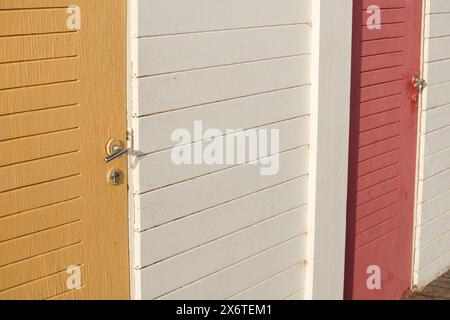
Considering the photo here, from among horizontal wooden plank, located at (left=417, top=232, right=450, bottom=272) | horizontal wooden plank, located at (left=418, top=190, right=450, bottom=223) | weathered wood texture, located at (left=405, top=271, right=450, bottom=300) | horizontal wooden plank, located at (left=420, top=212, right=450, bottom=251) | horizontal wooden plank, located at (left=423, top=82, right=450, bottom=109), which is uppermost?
horizontal wooden plank, located at (left=423, top=82, right=450, bottom=109)

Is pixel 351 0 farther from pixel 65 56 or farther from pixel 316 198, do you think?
pixel 65 56

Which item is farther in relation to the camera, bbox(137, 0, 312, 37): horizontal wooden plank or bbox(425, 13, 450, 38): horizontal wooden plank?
bbox(425, 13, 450, 38): horizontal wooden plank

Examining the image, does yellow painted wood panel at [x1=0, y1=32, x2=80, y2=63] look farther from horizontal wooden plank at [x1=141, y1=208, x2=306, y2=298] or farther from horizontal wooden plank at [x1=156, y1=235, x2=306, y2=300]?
horizontal wooden plank at [x1=156, y1=235, x2=306, y2=300]

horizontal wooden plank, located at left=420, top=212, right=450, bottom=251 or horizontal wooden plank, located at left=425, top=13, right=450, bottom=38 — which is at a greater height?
horizontal wooden plank, located at left=425, top=13, right=450, bottom=38

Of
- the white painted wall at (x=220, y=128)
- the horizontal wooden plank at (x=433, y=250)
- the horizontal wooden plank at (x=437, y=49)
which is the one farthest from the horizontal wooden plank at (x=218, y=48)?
the horizontal wooden plank at (x=433, y=250)

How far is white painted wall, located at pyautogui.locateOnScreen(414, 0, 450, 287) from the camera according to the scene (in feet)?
20.1

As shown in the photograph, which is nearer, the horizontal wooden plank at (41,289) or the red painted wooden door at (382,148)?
the horizontal wooden plank at (41,289)

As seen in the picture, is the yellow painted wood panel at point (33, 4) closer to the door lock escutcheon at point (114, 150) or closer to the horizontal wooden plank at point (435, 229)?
the door lock escutcheon at point (114, 150)

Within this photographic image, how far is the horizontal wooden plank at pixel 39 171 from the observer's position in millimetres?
3314

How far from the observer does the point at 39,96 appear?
3.38 m

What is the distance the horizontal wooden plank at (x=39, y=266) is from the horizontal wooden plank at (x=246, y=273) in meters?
0.46

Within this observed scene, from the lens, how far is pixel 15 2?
10.7 feet

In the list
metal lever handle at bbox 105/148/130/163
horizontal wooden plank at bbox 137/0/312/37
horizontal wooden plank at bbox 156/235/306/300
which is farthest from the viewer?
horizontal wooden plank at bbox 156/235/306/300

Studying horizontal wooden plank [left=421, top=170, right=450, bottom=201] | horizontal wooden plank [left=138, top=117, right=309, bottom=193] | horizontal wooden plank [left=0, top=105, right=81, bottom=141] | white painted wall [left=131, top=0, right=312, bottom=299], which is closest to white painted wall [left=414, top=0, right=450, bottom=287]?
horizontal wooden plank [left=421, top=170, right=450, bottom=201]
